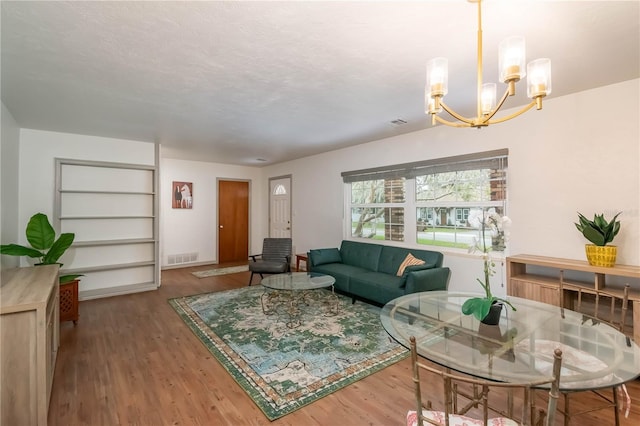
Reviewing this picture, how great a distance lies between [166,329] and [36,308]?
175cm

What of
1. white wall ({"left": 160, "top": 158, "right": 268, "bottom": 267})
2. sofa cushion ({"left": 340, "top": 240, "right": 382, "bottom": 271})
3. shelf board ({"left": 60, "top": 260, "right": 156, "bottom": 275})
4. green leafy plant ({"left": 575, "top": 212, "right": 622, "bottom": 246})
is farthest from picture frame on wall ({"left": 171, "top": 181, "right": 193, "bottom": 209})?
green leafy plant ({"left": 575, "top": 212, "right": 622, "bottom": 246})

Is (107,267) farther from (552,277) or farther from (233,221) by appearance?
(552,277)

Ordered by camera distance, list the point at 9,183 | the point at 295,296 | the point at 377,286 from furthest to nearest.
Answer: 1. the point at 295,296
2. the point at 377,286
3. the point at 9,183

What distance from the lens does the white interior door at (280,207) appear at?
6.96 m

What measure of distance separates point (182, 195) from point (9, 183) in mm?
3156

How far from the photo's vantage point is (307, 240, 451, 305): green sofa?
355 centimetres

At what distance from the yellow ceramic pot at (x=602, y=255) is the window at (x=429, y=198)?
2.88ft

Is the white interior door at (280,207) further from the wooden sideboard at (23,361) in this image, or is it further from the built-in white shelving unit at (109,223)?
the wooden sideboard at (23,361)

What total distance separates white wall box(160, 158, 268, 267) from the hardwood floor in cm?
327

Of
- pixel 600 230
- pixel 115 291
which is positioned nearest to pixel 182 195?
pixel 115 291

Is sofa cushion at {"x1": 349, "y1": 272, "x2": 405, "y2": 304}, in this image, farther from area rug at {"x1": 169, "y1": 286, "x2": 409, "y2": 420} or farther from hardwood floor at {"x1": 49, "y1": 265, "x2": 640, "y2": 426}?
hardwood floor at {"x1": 49, "y1": 265, "x2": 640, "y2": 426}

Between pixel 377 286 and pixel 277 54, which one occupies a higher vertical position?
pixel 277 54

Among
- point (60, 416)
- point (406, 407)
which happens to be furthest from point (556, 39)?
point (60, 416)

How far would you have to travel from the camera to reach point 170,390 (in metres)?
2.23
